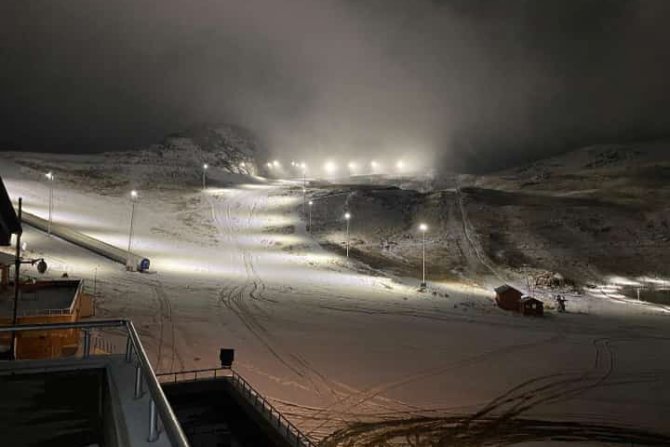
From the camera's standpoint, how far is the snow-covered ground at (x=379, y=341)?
1511 centimetres

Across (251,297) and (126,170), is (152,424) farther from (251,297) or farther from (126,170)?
(126,170)

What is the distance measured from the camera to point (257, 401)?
13555 millimetres

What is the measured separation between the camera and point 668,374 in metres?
20.5

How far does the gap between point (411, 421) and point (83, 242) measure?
3541cm

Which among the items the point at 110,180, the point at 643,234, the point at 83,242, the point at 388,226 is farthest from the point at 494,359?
the point at 110,180

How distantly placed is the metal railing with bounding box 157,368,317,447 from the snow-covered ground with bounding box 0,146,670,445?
0.91 metres

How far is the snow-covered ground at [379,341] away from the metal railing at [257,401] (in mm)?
911

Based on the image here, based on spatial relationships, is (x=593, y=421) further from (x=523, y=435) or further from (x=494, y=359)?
(x=494, y=359)

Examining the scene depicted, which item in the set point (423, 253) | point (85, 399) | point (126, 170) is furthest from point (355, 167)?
point (85, 399)

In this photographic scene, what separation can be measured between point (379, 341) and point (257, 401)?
35.7 ft

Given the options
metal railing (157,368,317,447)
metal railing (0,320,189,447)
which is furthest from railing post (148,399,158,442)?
metal railing (157,368,317,447)

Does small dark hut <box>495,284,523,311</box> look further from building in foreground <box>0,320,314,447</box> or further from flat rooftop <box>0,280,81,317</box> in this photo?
building in foreground <box>0,320,314,447</box>

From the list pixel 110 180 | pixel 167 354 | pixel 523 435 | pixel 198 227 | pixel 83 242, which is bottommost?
pixel 523 435

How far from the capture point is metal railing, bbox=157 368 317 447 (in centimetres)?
1193
